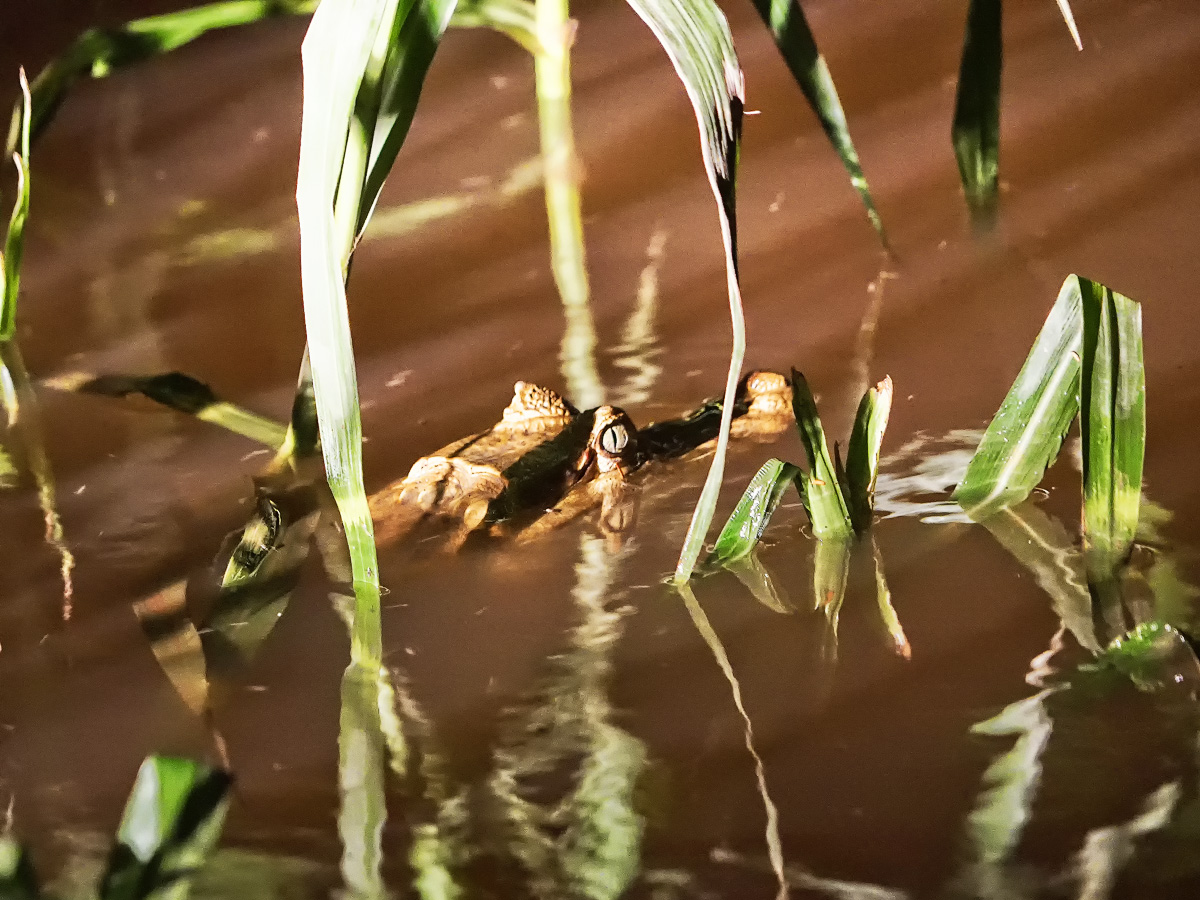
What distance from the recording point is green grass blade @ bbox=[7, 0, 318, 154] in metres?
0.63

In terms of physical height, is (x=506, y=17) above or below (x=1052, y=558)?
above

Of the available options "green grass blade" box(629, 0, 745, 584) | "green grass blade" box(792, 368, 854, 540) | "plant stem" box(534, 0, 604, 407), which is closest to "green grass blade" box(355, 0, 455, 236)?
"green grass blade" box(629, 0, 745, 584)

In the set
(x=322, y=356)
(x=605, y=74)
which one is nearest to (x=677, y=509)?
(x=322, y=356)

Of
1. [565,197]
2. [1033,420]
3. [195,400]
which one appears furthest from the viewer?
[565,197]

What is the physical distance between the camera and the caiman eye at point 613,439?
2.09 feet

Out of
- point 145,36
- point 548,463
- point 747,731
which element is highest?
point 145,36

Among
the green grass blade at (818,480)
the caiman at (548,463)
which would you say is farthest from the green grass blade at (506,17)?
the green grass blade at (818,480)

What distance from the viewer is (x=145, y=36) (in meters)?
0.64

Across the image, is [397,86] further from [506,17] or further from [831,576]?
[506,17]

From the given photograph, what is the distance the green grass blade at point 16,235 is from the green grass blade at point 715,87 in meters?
0.42

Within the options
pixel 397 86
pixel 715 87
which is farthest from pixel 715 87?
pixel 397 86

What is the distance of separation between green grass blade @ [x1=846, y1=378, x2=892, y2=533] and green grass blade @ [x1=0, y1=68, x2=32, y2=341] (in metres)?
0.51

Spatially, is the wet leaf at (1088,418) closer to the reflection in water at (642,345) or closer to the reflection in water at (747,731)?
the reflection in water at (747,731)

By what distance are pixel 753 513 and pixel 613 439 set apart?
0.16m
